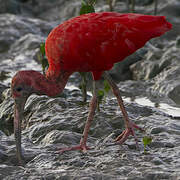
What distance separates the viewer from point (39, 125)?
5.49 meters

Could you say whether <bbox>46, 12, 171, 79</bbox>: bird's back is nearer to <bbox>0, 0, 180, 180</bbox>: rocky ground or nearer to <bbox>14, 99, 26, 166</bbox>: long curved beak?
<bbox>14, 99, 26, 166</bbox>: long curved beak

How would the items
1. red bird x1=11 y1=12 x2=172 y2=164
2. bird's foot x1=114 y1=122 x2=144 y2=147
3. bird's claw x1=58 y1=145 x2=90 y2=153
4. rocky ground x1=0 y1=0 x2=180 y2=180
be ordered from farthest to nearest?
bird's foot x1=114 y1=122 x2=144 y2=147 < bird's claw x1=58 y1=145 x2=90 y2=153 < red bird x1=11 y1=12 x2=172 y2=164 < rocky ground x1=0 y1=0 x2=180 y2=180

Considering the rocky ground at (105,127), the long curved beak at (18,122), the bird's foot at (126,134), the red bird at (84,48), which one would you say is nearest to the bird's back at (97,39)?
the red bird at (84,48)

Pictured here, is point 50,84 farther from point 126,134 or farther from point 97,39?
point 126,134

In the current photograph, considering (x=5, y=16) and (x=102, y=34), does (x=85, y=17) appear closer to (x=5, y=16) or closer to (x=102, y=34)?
(x=102, y=34)

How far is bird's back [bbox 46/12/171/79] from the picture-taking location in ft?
14.5

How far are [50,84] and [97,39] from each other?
0.68m

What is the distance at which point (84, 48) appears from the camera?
14.5 ft

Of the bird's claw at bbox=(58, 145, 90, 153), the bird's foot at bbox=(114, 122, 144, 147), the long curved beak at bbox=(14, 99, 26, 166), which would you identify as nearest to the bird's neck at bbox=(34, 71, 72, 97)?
the long curved beak at bbox=(14, 99, 26, 166)

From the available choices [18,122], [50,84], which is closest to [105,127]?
[50,84]

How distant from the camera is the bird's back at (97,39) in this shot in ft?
14.5

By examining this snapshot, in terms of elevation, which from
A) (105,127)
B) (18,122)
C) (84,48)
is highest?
(84,48)

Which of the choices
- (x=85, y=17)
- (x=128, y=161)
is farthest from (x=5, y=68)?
(x=128, y=161)

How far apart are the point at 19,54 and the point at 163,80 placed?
13.9 feet
